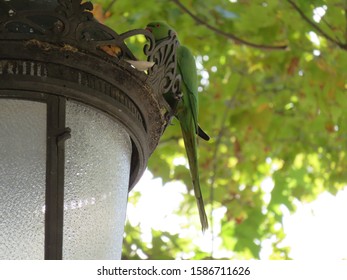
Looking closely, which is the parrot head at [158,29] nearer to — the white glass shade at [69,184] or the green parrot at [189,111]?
the green parrot at [189,111]

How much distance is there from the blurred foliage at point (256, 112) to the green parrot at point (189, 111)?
1.65 metres

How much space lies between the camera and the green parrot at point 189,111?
228 centimetres

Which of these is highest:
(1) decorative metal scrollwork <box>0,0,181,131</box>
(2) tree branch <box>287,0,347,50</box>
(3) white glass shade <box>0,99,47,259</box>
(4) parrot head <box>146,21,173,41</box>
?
(2) tree branch <box>287,0,347,50</box>

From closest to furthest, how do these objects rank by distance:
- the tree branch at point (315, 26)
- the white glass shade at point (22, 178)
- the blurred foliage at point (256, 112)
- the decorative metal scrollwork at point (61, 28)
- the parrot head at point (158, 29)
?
the white glass shade at point (22, 178), the decorative metal scrollwork at point (61, 28), the parrot head at point (158, 29), the tree branch at point (315, 26), the blurred foliage at point (256, 112)

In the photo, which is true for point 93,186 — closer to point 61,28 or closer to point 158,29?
point 61,28

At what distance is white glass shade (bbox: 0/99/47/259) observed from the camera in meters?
1.55

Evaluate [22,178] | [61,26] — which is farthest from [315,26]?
[22,178]

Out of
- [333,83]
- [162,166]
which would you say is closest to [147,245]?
[162,166]

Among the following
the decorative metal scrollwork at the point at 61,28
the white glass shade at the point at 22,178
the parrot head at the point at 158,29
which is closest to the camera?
the white glass shade at the point at 22,178

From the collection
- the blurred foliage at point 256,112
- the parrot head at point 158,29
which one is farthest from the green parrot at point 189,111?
the blurred foliage at point 256,112

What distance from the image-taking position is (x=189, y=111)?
2.43 metres

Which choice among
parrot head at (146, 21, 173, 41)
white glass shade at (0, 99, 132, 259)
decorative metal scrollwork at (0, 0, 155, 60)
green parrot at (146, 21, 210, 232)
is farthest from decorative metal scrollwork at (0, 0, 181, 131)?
parrot head at (146, 21, 173, 41)

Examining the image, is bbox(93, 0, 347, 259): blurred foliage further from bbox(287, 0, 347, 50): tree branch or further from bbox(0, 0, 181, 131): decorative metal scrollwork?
bbox(0, 0, 181, 131): decorative metal scrollwork

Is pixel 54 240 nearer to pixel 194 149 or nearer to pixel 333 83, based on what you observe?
pixel 194 149
